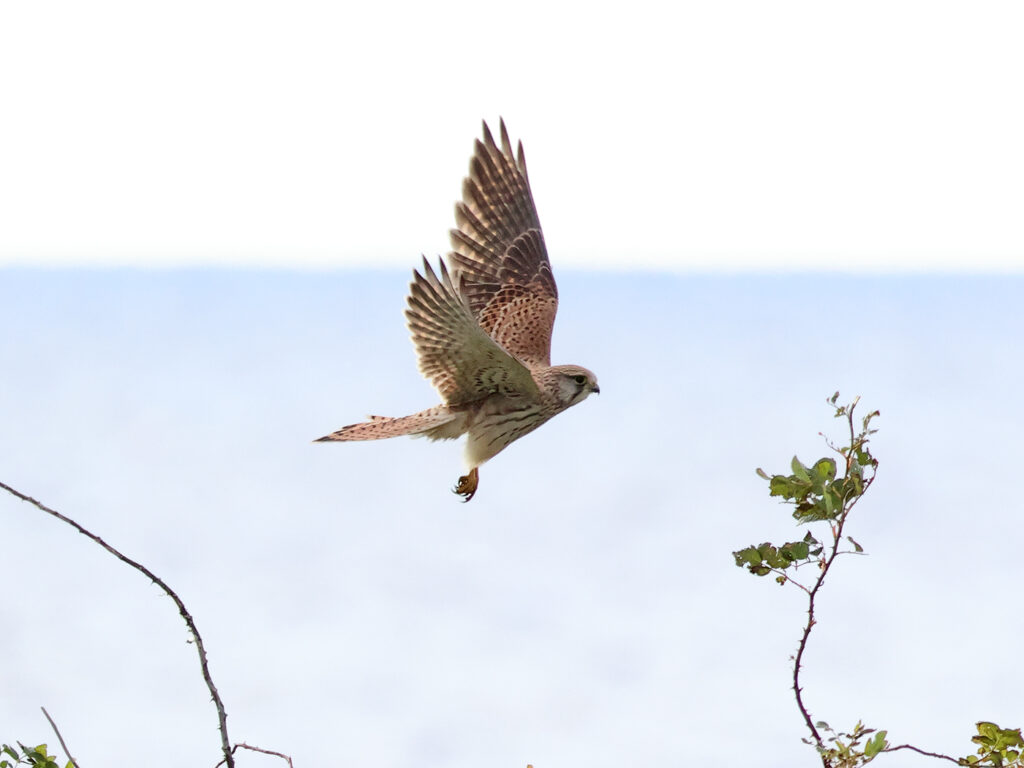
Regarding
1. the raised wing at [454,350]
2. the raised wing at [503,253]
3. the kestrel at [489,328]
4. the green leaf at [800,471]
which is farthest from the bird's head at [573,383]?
the green leaf at [800,471]

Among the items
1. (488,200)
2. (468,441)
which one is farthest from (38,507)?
(488,200)

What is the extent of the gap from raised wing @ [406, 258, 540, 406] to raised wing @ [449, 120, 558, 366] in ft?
2.89

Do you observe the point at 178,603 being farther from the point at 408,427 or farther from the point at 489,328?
the point at 489,328

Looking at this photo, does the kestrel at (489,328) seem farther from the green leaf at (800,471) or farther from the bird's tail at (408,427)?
the green leaf at (800,471)

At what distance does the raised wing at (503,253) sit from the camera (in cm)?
632

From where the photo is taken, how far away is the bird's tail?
4.98m

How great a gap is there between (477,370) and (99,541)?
10.2ft

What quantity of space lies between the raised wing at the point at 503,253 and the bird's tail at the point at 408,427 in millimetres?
904

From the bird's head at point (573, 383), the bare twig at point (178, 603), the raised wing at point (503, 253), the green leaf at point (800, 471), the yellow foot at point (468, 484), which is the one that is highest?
the raised wing at point (503, 253)

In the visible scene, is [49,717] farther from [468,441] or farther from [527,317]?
[527,317]

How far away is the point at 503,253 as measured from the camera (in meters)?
6.70

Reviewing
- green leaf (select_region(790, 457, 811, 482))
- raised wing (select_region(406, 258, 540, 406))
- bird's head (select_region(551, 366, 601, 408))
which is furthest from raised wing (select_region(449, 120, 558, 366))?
green leaf (select_region(790, 457, 811, 482))

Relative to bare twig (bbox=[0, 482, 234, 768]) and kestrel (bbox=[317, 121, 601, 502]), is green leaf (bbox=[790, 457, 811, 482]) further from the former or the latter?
kestrel (bbox=[317, 121, 601, 502])

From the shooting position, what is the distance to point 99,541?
2.11m
